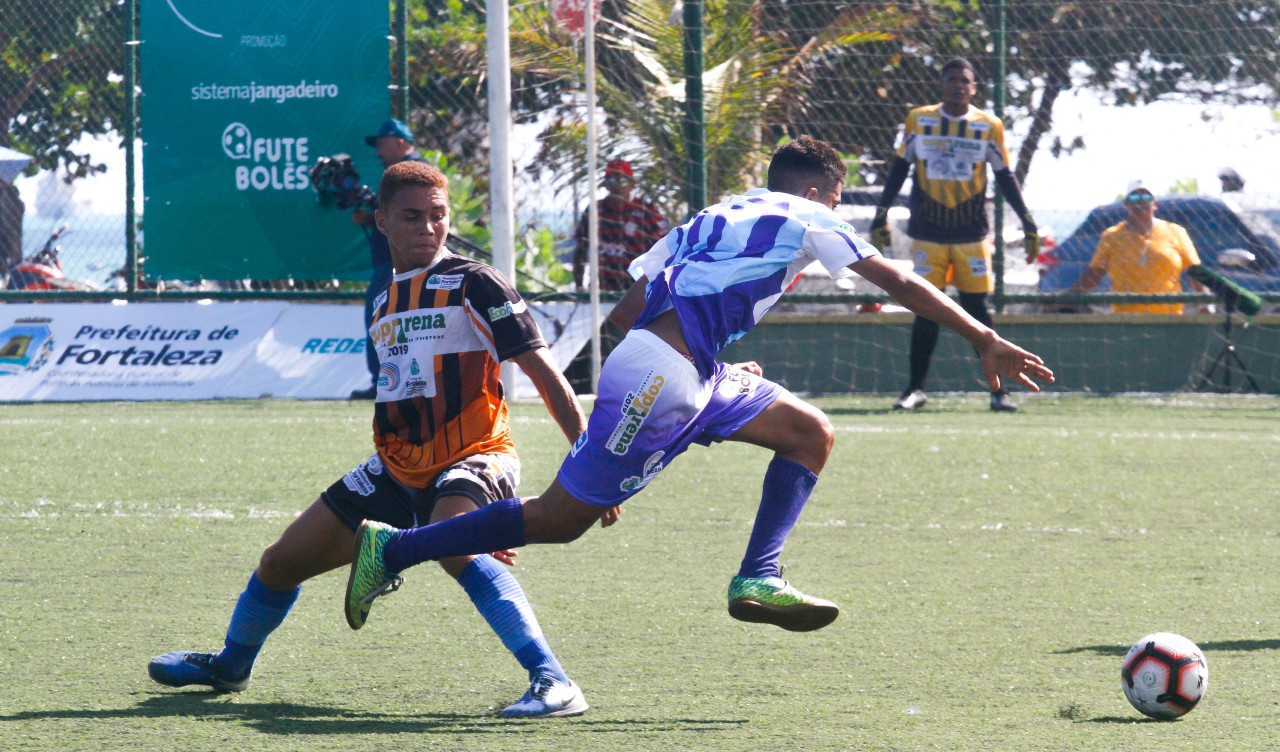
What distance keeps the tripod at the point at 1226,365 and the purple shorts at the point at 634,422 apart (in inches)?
375

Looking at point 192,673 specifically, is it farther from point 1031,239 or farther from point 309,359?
point 1031,239

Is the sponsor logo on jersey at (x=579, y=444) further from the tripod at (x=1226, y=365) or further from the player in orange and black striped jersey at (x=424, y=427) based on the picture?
the tripod at (x=1226, y=365)

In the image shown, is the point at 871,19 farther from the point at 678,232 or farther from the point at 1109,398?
the point at 678,232

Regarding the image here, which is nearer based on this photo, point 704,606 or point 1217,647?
point 1217,647

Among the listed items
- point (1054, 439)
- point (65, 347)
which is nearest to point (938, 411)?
point (1054, 439)

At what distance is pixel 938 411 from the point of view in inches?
441

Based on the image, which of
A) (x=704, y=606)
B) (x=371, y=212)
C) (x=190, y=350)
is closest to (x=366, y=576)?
(x=704, y=606)

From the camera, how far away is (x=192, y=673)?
4.11 meters

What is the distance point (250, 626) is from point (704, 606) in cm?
166

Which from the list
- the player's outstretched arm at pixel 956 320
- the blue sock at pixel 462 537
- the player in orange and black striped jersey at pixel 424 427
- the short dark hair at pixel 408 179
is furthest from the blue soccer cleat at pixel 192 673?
the player's outstretched arm at pixel 956 320

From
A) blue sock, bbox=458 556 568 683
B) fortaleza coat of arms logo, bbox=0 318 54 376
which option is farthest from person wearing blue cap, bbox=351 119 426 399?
blue sock, bbox=458 556 568 683

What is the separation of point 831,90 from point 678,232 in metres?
9.28

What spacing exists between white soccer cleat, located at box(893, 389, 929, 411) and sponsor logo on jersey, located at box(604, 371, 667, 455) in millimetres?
Result: 7572

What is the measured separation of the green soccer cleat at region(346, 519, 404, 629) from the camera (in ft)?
12.4
